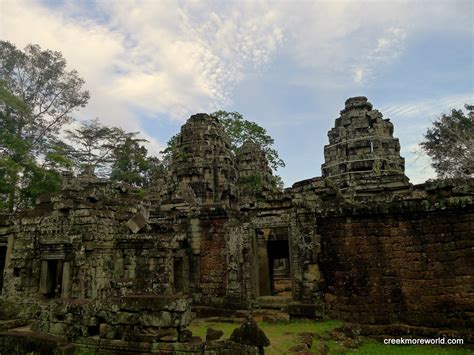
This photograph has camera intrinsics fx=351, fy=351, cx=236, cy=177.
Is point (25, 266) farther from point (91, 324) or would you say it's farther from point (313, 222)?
point (313, 222)

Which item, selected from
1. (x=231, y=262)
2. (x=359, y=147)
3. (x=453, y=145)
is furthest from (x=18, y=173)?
(x=453, y=145)

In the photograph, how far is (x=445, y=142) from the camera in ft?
85.6

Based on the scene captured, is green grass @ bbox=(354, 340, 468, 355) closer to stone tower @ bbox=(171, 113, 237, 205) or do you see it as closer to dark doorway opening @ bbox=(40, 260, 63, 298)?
dark doorway opening @ bbox=(40, 260, 63, 298)

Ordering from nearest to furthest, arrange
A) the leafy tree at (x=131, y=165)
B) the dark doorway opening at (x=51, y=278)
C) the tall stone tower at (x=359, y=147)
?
1. the dark doorway opening at (x=51, y=278)
2. the tall stone tower at (x=359, y=147)
3. the leafy tree at (x=131, y=165)

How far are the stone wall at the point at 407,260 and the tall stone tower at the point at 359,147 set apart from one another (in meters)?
6.16

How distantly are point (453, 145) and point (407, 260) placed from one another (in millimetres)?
17973

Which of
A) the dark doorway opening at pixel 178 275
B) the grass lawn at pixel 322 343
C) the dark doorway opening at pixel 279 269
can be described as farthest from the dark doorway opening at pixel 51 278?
the dark doorway opening at pixel 279 269

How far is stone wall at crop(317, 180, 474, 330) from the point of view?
827 cm

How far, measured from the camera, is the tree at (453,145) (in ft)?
67.8

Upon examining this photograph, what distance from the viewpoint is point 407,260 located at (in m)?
8.85

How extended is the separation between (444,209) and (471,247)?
3.34 ft

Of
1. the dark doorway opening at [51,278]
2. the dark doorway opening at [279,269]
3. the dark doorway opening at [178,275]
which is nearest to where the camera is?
the dark doorway opening at [51,278]

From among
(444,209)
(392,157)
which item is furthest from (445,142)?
(444,209)

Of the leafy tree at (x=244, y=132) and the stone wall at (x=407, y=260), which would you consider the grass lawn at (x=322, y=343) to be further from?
the leafy tree at (x=244, y=132)
